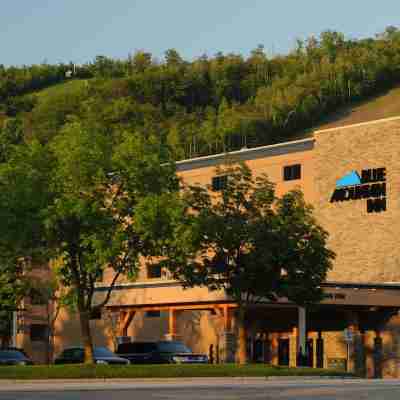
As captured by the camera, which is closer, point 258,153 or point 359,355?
point 359,355

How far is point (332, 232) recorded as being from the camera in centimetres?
7731

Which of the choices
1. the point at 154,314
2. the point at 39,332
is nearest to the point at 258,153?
the point at 154,314

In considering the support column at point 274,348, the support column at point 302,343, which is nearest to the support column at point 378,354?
the support column at point 302,343

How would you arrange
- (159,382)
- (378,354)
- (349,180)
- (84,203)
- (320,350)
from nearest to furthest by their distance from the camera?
(159,382)
(84,203)
(378,354)
(320,350)
(349,180)

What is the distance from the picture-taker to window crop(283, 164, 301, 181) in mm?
80250

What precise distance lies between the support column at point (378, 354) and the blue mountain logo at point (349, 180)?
40.9ft

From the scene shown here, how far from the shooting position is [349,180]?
76625 millimetres

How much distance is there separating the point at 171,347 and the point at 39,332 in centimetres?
3334

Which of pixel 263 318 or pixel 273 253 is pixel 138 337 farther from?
pixel 273 253

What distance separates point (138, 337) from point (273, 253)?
975 inches

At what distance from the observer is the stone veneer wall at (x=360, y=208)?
2896 inches

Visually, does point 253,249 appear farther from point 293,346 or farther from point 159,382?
point 293,346

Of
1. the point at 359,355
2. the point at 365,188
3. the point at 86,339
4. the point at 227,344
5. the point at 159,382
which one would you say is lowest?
the point at 159,382

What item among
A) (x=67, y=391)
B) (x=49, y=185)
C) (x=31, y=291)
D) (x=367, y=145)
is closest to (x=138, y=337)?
(x=31, y=291)
